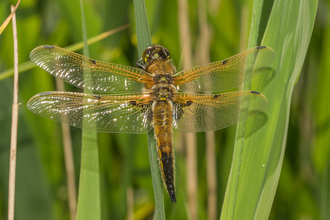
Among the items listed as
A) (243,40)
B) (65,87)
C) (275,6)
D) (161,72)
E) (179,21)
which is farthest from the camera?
(65,87)

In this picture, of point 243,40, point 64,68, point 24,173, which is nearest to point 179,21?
point 243,40

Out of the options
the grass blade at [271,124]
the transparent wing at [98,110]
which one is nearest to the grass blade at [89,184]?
the transparent wing at [98,110]

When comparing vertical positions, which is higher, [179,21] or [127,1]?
[179,21]

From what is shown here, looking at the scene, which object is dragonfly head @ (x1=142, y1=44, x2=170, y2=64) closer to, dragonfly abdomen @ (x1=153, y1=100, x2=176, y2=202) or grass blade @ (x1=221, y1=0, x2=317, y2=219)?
dragonfly abdomen @ (x1=153, y1=100, x2=176, y2=202)

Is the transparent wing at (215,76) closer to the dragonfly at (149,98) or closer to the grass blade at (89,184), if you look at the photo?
the dragonfly at (149,98)

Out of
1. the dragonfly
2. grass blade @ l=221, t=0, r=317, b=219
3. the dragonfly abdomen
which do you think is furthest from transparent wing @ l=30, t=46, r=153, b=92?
grass blade @ l=221, t=0, r=317, b=219

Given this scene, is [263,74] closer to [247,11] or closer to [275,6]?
[275,6]

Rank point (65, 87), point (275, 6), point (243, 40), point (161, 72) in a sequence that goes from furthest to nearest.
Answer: point (65, 87)
point (243, 40)
point (161, 72)
point (275, 6)

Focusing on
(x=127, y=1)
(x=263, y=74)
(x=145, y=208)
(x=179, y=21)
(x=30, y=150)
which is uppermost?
(x=179, y=21)
